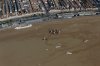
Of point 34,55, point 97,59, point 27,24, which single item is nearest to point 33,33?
point 27,24

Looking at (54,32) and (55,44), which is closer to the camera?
(55,44)

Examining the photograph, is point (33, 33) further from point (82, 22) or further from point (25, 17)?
point (82, 22)

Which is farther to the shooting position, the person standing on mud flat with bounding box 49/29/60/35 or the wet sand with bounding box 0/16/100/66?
the person standing on mud flat with bounding box 49/29/60/35

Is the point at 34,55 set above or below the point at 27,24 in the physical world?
below

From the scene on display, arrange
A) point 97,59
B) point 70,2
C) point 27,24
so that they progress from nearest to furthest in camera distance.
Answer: point 97,59, point 27,24, point 70,2

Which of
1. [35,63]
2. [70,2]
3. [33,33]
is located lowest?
[35,63]

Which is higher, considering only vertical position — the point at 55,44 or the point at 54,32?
the point at 54,32

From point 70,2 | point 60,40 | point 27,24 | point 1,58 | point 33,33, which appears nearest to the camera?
point 1,58

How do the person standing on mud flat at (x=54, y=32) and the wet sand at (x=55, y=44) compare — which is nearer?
the wet sand at (x=55, y=44)
